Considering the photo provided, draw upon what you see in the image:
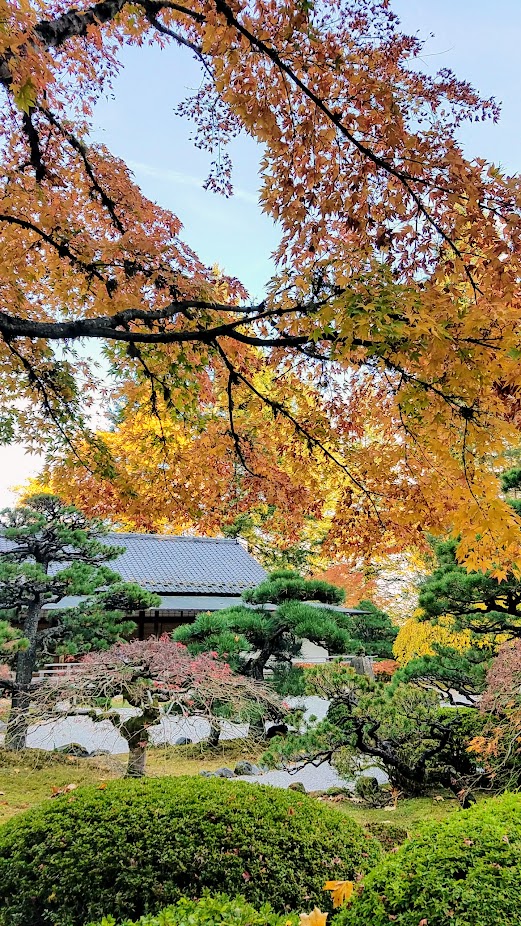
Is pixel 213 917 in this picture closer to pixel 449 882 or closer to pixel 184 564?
pixel 449 882

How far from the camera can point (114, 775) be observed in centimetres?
626

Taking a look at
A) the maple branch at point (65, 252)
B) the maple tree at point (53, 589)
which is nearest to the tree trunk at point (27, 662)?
the maple tree at point (53, 589)

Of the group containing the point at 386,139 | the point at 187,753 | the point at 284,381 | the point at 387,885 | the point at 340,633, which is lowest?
the point at 187,753

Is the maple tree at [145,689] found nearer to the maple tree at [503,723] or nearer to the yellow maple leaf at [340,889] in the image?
the maple tree at [503,723]

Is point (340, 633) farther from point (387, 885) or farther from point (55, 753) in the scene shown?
point (387, 885)

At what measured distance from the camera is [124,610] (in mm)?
7422

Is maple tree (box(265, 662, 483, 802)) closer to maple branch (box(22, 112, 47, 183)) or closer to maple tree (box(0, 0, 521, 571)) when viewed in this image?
maple tree (box(0, 0, 521, 571))

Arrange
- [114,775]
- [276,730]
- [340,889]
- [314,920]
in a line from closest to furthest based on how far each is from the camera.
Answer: [314,920] < [340,889] < [114,775] < [276,730]

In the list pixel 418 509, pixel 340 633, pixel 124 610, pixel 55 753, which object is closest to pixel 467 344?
pixel 418 509

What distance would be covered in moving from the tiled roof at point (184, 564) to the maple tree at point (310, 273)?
8.98 m

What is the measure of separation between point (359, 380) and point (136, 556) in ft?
37.4

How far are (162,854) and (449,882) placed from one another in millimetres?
1174

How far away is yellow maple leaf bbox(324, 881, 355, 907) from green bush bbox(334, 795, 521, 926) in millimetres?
256

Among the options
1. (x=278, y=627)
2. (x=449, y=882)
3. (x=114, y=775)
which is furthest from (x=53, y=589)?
(x=449, y=882)
